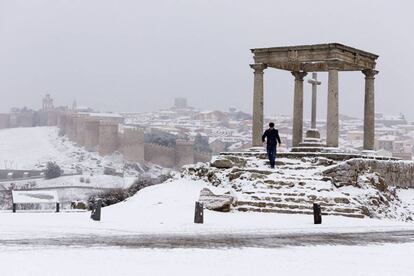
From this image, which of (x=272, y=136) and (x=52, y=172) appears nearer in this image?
(x=272, y=136)

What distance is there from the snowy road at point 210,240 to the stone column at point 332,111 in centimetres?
1407

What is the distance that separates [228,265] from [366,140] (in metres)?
25.0

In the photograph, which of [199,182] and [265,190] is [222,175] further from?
[265,190]

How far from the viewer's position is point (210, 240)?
15.5m

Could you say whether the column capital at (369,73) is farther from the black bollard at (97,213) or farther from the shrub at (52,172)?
the shrub at (52,172)

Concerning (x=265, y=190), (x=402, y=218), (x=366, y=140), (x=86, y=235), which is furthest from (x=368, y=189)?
(x=86, y=235)

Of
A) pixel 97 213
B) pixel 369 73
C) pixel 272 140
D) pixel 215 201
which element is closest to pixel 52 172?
pixel 369 73

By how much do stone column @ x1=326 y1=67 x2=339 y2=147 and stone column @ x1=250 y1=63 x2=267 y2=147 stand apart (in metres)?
3.66

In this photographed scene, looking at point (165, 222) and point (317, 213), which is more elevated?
point (317, 213)

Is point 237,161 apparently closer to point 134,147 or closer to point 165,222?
point 165,222

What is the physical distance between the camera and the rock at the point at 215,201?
76.4ft

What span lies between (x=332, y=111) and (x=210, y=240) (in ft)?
58.8

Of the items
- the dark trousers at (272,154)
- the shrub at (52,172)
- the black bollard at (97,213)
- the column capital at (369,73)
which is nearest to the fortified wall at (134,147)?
the shrub at (52,172)

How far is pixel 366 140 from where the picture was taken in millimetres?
35562
